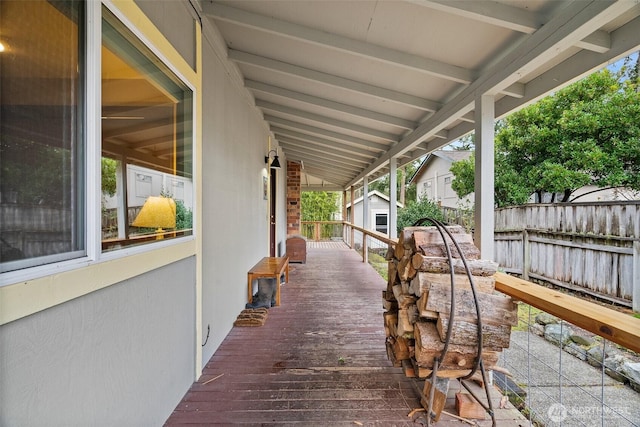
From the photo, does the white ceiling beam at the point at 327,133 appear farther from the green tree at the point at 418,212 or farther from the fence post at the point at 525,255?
the green tree at the point at 418,212

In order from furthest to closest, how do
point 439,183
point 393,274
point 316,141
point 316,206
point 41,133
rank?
point 316,206 < point 439,183 < point 316,141 < point 393,274 < point 41,133

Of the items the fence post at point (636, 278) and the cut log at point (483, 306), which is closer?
the cut log at point (483, 306)

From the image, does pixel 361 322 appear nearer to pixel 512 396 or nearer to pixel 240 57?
pixel 512 396

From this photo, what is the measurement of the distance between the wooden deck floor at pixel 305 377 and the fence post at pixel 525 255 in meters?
3.88

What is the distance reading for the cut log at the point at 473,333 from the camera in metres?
1.62

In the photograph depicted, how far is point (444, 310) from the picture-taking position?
165 centimetres

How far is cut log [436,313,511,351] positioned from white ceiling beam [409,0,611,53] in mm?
1626

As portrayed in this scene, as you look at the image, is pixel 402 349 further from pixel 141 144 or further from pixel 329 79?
pixel 329 79

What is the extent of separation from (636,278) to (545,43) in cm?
408

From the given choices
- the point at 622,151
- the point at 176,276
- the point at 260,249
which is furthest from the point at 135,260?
the point at 622,151

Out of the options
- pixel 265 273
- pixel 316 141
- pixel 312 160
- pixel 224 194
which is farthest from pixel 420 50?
pixel 312 160

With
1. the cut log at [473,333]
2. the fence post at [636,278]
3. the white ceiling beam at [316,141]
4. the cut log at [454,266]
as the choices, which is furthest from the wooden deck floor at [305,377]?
the fence post at [636,278]

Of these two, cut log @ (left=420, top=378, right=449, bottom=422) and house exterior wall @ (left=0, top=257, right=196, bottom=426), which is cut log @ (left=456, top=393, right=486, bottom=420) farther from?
house exterior wall @ (left=0, top=257, right=196, bottom=426)

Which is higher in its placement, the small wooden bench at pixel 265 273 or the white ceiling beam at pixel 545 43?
the white ceiling beam at pixel 545 43
